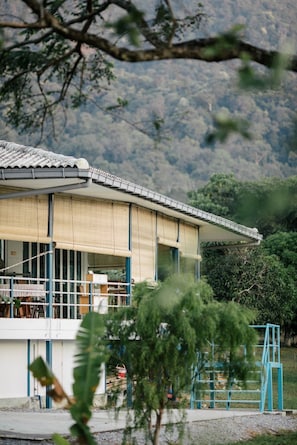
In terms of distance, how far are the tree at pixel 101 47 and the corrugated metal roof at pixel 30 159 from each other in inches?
234

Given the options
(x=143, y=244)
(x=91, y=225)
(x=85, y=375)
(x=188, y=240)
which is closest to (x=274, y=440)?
(x=91, y=225)

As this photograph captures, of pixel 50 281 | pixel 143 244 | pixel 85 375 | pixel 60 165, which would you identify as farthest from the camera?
pixel 143 244

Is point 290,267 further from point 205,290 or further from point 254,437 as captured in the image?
point 205,290

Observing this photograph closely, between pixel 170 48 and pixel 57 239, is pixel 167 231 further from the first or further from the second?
pixel 170 48

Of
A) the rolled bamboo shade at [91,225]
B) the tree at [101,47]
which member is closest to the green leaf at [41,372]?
the tree at [101,47]

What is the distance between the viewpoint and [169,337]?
11.9 meters

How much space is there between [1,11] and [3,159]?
9014mm

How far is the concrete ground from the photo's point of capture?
13398mm

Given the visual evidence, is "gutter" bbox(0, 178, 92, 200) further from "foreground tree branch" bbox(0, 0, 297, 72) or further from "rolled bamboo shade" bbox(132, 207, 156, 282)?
"foreground tree branch" bbox(0, 0, 297, 72)

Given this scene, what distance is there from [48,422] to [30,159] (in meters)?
5.01

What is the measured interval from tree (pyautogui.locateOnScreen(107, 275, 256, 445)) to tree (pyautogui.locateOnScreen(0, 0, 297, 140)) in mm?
2620

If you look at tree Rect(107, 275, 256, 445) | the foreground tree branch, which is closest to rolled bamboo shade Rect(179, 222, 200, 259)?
tree Rect(107, 275, 256, 445)

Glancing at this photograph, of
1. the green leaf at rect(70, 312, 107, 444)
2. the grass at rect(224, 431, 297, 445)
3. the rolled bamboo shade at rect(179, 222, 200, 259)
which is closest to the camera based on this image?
the green leaf at rect(70, 312, 107, 444)

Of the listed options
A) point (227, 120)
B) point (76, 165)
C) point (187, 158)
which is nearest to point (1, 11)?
point (227, 120)
